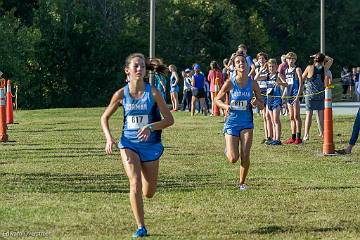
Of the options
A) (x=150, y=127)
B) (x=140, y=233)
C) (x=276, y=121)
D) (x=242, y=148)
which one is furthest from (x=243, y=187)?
(x=276, y=121)

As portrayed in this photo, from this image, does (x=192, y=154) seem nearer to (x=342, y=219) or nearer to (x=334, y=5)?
(x=342, y=219)

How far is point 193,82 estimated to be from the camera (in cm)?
3834

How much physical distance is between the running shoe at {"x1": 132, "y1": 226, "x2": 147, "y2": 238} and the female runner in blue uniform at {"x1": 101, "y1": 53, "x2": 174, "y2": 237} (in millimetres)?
463

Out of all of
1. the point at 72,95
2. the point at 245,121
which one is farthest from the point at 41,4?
the point at 245,121

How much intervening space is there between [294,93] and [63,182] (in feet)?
31.0

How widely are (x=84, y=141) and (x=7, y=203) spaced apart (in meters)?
12.1

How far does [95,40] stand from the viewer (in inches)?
2682

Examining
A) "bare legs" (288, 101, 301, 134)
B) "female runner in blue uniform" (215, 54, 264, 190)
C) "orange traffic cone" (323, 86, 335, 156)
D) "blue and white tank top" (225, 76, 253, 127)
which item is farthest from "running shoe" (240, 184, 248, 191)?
"bare legs" (288, 101, 301, 134)

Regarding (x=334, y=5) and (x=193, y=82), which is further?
(x=334, y=5)

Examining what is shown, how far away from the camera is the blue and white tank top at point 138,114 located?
1070cm

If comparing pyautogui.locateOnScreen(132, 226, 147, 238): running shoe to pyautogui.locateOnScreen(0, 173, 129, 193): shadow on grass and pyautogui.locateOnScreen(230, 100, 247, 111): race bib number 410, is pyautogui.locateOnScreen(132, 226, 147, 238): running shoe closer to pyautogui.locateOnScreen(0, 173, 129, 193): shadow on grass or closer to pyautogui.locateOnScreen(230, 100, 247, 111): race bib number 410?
pyautogui.locateOnScreen(0, 173, 129, 193): shadow on grass

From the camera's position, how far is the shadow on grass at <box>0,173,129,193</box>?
1452cm

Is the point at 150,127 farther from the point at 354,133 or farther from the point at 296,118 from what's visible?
the point at 296,118

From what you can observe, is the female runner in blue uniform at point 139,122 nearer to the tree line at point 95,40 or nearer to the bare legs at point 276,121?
the bare legs at point 276,121
